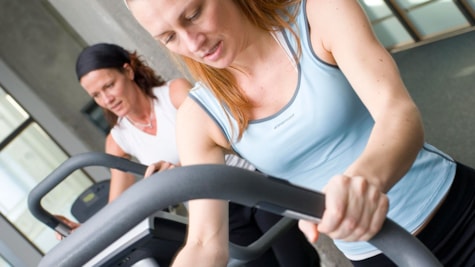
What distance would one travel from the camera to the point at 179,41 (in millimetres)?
1376

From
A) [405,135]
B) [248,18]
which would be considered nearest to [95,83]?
[248,18]

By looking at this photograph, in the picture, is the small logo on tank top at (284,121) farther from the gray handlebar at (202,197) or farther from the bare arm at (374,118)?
the gray handlebar at (202,197)

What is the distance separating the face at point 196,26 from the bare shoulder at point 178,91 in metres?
1.15

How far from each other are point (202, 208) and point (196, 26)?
366 mm

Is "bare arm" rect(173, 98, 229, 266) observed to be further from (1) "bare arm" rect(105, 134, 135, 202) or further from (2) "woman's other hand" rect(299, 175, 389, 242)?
(1) "bare arm" rect(105, 134, 135, 202)

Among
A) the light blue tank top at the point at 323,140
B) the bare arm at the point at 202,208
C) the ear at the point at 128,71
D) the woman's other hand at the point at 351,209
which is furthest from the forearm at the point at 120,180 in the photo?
the woman's other hand at the point at 351,209

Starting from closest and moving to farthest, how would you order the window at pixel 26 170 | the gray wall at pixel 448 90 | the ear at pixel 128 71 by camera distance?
the ear at pixel 128 71
the gray wall at pixel 448 90
the window at pixel 26 170

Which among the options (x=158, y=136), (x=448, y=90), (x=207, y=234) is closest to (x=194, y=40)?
(x=207, y=234)

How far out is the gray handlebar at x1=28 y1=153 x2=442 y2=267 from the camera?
0.88m

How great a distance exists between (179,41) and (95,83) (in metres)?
1.32

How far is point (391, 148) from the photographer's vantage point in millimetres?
1149

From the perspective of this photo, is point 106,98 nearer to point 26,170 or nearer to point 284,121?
point 284,121

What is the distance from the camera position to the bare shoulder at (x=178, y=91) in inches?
103

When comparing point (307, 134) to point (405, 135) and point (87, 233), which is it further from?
point (87, 233)
